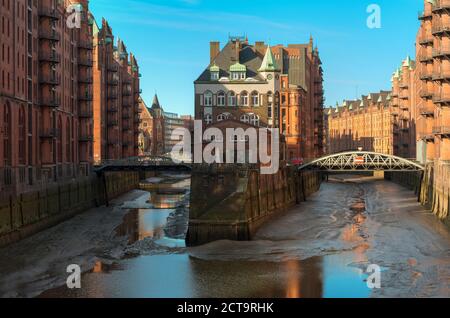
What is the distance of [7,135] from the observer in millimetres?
52875

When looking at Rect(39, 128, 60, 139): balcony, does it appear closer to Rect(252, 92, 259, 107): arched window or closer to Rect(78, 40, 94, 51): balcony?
Rect(78, 40, 94, 51): balcony

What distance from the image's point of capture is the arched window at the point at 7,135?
52156mm

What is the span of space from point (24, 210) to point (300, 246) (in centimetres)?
2350

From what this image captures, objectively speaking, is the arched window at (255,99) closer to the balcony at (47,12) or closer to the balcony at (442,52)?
the balcony at (442,52)

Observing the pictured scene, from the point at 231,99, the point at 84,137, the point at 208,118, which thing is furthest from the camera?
the point at 231,99

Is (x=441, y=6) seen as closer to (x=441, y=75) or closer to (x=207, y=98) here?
(x=441, y=75)

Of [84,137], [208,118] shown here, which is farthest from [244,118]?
[84,137]

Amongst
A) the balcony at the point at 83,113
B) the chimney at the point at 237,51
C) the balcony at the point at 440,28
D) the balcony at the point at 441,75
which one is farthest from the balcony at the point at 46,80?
the balcony at the point at 440,28

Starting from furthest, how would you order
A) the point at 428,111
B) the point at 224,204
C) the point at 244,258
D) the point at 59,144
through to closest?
1. the point at 428,111
2. the point at 59,144
3. the point at 224,204
4. the point at 244,258

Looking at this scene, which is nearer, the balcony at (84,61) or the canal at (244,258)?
the canal at (244,258)

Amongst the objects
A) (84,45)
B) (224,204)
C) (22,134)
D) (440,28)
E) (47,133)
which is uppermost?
(84,45)

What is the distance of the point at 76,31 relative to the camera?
264ft

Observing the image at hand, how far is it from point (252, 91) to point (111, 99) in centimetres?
2719

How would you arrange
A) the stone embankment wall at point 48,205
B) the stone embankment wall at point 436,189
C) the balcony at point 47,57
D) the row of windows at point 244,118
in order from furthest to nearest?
the row of windows at point 244,118
the balcony at point 47,57
the stone embankment wall at point 436,189
the stone embankment wall at point 48,205
